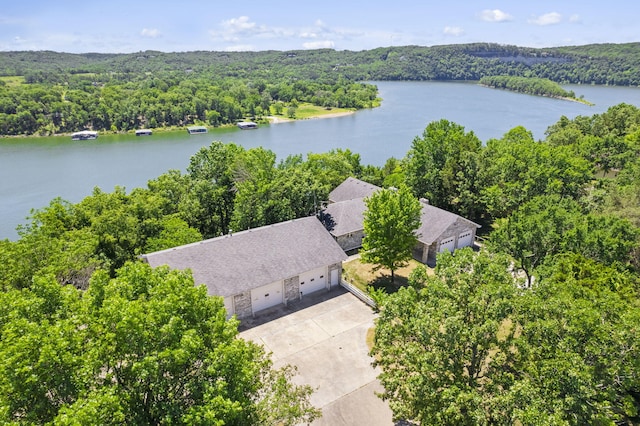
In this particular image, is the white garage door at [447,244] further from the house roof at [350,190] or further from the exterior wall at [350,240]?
the house roof at [350,190]

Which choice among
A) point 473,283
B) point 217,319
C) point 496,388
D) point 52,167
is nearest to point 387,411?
point 496,388

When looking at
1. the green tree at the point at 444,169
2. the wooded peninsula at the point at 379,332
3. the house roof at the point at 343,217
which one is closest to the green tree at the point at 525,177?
the green tree at the point at 444,169

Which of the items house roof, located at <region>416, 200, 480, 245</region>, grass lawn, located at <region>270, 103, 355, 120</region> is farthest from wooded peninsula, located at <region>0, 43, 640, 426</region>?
grass lawn, located at <region>270, 103, 355, 120</region>

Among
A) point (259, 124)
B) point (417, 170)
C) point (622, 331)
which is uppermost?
point (622, 331)

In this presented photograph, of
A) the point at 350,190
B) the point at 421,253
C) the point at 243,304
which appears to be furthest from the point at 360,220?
the point at 243,304

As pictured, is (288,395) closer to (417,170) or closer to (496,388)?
(496,388)

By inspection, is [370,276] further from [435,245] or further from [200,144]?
[200,144]

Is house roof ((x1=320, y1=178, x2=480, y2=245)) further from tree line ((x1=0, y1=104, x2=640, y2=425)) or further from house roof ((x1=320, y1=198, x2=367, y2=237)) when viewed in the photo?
tree line ((x1=0, y1=104, x2=640, y2=425))
